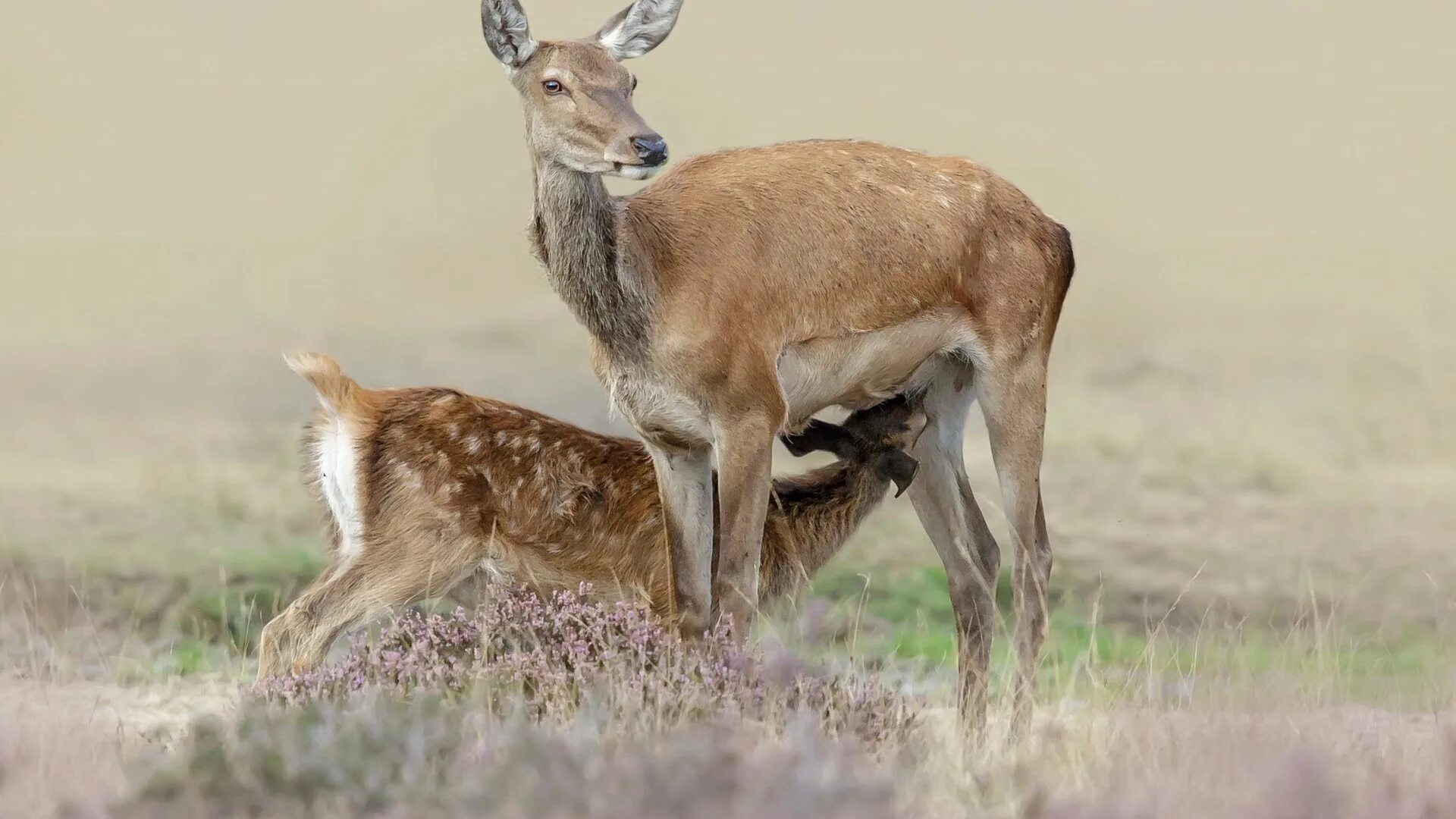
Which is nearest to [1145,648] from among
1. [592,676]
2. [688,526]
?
[688,526]

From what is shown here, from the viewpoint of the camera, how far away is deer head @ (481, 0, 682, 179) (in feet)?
21.0

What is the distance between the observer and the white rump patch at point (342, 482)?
7.68 m

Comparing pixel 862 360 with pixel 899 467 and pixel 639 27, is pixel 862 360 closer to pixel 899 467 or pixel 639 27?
pixel 899 467

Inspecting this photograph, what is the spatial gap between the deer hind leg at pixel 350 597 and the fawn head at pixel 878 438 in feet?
4.81

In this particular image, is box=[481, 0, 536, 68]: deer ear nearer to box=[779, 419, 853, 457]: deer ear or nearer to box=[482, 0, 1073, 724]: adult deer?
box=[482, 0, 1073, 724]: adult deer

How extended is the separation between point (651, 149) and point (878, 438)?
6.96ft

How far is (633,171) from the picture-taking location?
6.40 metres

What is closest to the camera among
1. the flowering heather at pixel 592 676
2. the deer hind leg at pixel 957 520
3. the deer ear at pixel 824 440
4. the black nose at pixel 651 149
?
the flowering heather at pixel 592 676

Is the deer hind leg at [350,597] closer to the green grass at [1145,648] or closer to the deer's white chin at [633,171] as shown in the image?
the green grass at [1145,648]

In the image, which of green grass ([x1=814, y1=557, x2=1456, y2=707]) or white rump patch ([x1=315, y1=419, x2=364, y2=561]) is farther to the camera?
white rump patch ([x1=315, y1=419, x2=364, y2=561])

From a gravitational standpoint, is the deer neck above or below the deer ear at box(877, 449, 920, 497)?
above

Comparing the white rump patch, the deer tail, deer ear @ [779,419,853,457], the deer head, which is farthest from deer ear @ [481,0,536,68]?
deer ear @ [779,419,853,457]

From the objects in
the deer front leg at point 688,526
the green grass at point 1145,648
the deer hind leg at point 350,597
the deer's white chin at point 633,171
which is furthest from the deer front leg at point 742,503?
the deer hind leg at point 350,597

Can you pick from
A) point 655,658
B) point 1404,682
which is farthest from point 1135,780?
point 1404,682
